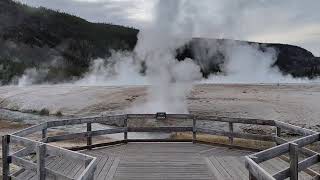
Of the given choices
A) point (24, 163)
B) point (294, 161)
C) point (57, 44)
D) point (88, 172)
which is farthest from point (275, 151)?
point (57, 44)

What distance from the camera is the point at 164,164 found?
12.8 metres

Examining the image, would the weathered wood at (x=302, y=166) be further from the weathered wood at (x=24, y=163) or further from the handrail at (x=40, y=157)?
the weathered wood at (x=24, y=163)

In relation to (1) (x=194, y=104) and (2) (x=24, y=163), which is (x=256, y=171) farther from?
(1) (x=194, y=104)

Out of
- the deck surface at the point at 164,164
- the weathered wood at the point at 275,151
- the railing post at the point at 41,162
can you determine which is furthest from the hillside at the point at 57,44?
the weathered wood at the point at 275,151

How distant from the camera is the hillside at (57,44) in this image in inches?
4823

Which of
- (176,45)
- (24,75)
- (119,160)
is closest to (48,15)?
(24,75)

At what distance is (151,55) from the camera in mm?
38594

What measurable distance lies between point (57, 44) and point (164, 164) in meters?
143

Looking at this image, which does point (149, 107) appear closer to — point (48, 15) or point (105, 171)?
point (105, 171)

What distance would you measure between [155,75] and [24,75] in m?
76.3

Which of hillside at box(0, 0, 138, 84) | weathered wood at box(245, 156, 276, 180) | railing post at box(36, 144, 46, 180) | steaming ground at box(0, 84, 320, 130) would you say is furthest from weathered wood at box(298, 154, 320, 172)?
hillside at box(0, 0, 138, 84)

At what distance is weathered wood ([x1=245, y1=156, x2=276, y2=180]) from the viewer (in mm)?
6613

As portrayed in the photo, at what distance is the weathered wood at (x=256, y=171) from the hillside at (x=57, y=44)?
98.3m

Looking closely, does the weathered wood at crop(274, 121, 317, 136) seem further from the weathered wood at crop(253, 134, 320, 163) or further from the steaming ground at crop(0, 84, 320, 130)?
the steaming ground at crop(0, 84, 320, 130)
